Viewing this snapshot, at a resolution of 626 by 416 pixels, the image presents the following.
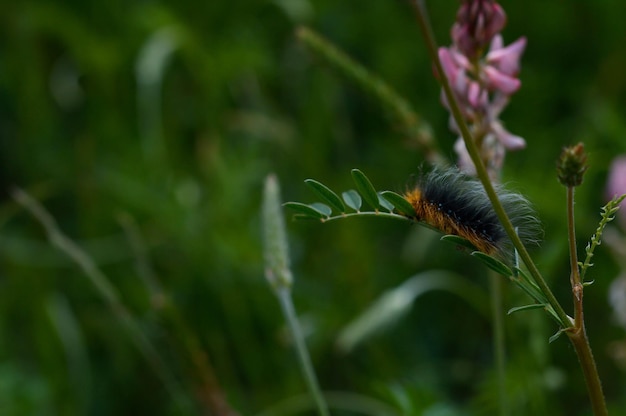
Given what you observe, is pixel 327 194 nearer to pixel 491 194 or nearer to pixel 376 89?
pixel 491 194

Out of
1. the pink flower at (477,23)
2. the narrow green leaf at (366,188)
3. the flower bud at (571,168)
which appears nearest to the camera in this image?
the flower bud at (571,168)

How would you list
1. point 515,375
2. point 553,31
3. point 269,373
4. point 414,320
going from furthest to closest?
1. point 553,31
2. point 414,320
3. point 269,373
4. point 515,375

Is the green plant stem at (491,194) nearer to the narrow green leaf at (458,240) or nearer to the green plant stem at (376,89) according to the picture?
the narrow green leaf at (458,240)

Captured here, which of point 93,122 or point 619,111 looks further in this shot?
point 93,122

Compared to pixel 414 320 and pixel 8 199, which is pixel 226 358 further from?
A: pixel 8 199

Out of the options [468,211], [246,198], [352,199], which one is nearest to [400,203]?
[468,211]

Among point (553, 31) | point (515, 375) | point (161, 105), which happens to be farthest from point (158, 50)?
point (515, 375)

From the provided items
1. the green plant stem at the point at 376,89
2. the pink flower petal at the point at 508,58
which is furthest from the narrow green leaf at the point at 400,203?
the green plant stem at the point at 376,89

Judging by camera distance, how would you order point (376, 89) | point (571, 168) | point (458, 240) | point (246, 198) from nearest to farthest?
point (571, 168)
point (458, 240)
point (376, 89)
point (246, 198)
